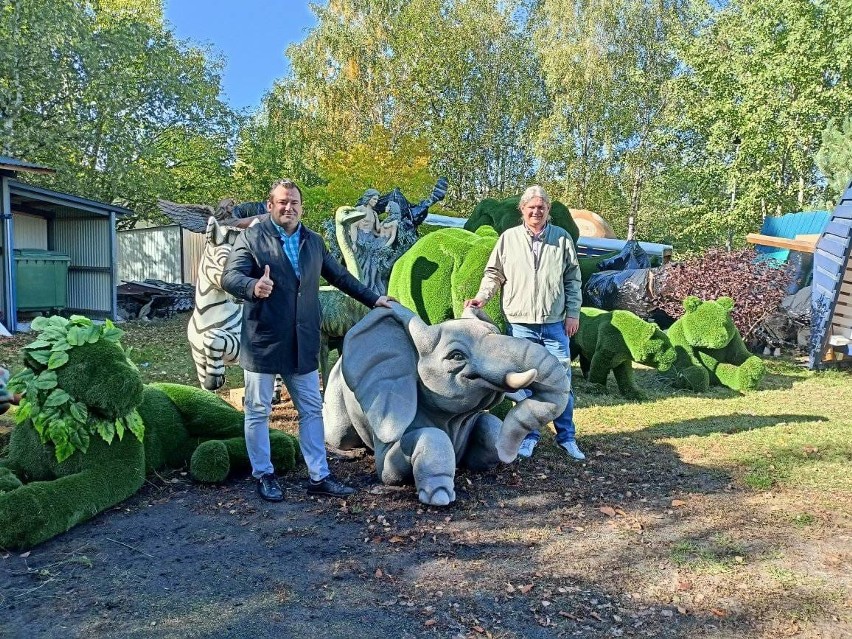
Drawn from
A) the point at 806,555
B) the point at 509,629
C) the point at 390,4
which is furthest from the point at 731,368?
the point at 390,4

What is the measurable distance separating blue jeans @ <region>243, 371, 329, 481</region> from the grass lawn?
427 mm

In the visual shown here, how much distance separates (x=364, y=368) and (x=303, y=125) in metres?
22.0

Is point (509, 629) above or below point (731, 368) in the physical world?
below

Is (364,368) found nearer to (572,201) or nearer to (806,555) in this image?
(806,555)

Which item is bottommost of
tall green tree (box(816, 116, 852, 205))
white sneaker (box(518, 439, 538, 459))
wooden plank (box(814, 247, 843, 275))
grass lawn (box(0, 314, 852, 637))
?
grass lawn (box(0, 314, 852, 637))

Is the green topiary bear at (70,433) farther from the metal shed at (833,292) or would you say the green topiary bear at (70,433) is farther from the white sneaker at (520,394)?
the metal shed at (833,292)

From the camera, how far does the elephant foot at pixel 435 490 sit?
11.8 feet

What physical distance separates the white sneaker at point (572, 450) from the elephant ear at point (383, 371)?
5.12ft

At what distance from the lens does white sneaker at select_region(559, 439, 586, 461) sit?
4.70 meters

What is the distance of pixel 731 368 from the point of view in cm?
753

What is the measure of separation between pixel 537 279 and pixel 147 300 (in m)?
13.4

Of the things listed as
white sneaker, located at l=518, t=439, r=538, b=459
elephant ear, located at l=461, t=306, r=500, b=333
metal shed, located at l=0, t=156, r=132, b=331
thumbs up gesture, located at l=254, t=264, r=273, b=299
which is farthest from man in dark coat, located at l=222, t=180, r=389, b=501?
metal shed, located at l=0, t=156, r=132, b=331

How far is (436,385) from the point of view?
12.1ft

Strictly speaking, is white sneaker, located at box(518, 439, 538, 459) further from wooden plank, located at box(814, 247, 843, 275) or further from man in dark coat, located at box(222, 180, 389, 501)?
wooden plank, located at box(814, 247, 843, 275)
